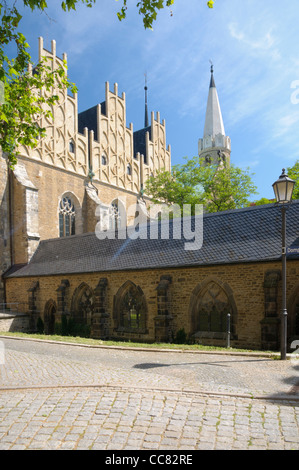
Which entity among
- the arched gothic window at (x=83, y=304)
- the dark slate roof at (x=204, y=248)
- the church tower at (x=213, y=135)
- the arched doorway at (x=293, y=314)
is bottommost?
the arched gothic window at (x=83, y=304)

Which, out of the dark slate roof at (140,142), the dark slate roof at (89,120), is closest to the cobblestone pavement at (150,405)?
the dark slate roof at (89,120)

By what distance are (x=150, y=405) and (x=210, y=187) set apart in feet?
84.2

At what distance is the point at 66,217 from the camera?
28.4 metres

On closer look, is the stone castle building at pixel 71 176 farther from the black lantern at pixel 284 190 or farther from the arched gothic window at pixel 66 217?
the black lantern at pixel 284 190

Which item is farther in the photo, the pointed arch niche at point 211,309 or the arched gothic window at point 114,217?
the arched gothic window at point 114,217

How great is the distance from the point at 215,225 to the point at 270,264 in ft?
13.4

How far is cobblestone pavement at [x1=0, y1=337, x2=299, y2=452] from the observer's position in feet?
14.5

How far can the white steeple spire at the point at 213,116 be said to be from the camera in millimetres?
52781

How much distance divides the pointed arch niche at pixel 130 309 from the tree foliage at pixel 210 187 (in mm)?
Result: 14117

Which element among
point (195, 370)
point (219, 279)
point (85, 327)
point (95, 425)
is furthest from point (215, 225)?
point (95, 425)

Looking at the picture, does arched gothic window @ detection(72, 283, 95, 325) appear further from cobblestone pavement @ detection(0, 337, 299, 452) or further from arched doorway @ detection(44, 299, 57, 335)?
cobblestone pavement @ detection(0, 337, 299, 452)

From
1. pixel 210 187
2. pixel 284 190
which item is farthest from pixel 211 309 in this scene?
pixel 210 187

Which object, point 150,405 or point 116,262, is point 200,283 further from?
point 150,405

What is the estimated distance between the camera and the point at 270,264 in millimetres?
12875
